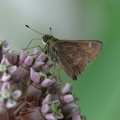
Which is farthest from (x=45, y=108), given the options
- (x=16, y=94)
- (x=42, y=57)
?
(x=42, y=57)

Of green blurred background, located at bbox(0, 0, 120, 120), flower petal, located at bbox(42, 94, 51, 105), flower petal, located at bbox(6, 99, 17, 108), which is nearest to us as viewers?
flower petal, located at bbox(6, 99, 17, 108)

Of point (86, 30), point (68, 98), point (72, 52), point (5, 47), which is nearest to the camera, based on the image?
point (68, 98)

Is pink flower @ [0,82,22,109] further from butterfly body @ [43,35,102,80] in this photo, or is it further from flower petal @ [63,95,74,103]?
butterfly body @ [43,35,102,80]

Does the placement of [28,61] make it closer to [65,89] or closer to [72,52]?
[65,89]

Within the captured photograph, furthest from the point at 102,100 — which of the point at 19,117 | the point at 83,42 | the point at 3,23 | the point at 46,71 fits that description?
the point at 3,23

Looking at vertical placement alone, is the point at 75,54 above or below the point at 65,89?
above

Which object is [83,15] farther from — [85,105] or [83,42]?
[83,42]

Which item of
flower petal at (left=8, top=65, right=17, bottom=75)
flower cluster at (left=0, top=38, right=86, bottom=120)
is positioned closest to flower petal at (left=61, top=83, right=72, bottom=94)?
flower cluster at (left=0, top=38, right=86, bottom=120)
